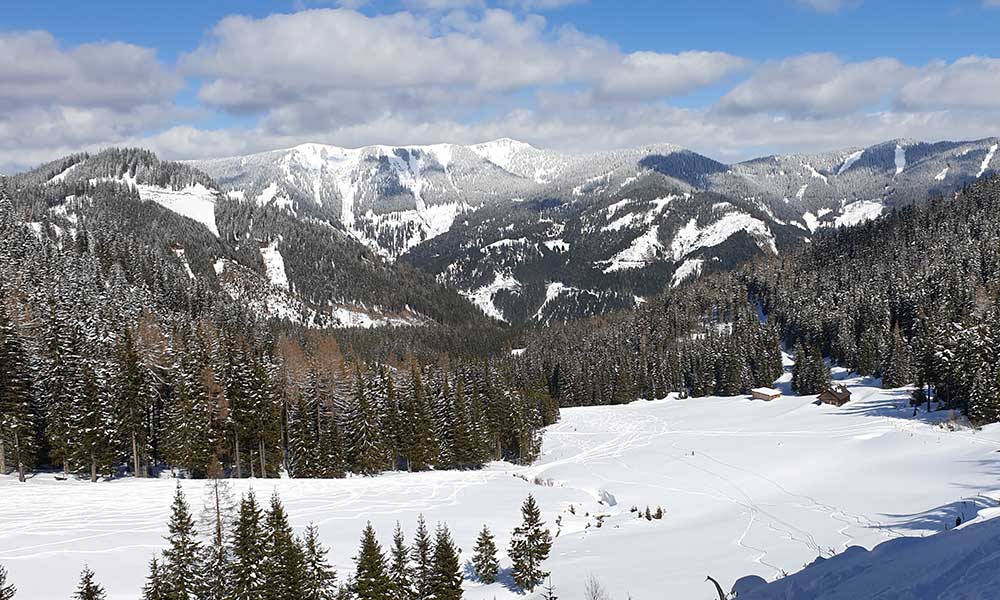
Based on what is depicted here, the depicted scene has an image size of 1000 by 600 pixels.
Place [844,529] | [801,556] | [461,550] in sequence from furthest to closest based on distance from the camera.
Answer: [461,550] < [844,529] < [801,556]

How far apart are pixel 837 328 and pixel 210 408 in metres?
128

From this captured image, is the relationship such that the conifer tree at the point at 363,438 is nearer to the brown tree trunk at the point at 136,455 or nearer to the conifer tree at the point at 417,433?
the conifer tree at the point at 417,433

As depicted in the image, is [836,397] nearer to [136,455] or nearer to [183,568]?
[136,455]

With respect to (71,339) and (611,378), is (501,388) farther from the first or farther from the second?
(611,378)

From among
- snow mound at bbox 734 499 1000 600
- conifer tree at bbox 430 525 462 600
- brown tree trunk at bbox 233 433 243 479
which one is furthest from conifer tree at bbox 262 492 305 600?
brown tree trunk at bbox 233 433 243 479

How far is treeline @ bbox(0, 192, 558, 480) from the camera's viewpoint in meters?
55.2

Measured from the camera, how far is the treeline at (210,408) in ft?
181

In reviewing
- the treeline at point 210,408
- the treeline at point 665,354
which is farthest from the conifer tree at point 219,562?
the treeline at point 665,354

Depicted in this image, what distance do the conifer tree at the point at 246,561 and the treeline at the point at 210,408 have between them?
3051 centimetres

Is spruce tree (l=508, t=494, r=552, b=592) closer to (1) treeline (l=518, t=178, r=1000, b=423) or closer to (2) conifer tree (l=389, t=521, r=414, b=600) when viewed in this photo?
(2) conifer tree (l=389, t=521, r=414, b=600)

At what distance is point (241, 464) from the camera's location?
208ft

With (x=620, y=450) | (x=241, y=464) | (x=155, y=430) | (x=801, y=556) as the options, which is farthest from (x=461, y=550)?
(x=620, y=450)

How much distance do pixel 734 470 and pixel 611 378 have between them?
276 ft

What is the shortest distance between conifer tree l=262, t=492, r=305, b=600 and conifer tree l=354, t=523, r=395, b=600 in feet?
8.63
